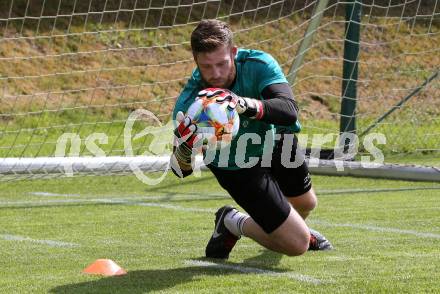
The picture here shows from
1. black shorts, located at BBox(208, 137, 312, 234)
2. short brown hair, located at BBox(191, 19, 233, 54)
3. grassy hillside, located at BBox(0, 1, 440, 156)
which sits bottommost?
grassy hillside, located at BBox(0, 1, 440, 156)

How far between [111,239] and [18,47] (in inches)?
316

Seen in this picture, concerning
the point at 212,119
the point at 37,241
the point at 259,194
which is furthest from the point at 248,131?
the point at 37,241

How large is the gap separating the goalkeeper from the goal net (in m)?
5.06

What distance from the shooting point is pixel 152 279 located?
5047 mm

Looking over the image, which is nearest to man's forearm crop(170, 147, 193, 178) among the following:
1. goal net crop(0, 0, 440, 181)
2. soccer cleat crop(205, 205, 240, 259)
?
soccer cleat crop(205, 205, 240, 259)

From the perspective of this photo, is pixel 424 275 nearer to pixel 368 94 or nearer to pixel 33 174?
pixel 33 174

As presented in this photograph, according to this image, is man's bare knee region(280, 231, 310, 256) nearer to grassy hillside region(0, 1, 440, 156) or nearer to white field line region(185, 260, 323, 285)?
white field line region(185, 260, 323, 285)

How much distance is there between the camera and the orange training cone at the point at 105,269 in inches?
204

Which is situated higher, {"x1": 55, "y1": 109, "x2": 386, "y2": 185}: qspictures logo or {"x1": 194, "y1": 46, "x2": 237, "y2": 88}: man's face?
{"x1": 194, "y1": 46, "x2": 237, "y2": 88}: man's face

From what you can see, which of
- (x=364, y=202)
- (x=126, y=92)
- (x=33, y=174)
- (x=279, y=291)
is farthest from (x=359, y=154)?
(x=279, y=291)

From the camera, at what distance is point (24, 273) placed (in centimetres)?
536

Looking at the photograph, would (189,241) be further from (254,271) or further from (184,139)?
(184,139)

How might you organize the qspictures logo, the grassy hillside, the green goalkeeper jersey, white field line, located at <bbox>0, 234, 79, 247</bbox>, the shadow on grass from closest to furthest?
the shadow on grass < the green goalkeeper jersey < white field line, located at <bbox>0, 234, 79, 247</bbox> < the qspictures logo < the grassy hillside

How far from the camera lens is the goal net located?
1166cm
